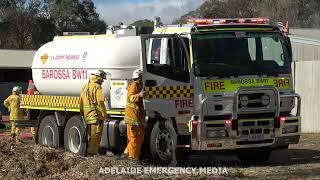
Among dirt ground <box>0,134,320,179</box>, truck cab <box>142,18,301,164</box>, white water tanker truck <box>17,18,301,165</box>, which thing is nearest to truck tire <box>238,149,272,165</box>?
white water tanker truck <box>17,18,301,165</box>

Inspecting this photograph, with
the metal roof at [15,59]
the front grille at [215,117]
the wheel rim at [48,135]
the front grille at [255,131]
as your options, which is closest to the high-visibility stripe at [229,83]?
the front grille at [215,117]

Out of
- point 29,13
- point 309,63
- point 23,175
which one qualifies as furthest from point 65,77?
point 29,13

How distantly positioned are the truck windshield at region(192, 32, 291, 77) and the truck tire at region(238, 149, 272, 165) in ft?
6.50

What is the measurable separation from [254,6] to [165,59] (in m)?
42.8

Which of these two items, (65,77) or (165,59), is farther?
(65,77)

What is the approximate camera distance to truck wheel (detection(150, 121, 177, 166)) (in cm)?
1108

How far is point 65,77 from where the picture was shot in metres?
13.8

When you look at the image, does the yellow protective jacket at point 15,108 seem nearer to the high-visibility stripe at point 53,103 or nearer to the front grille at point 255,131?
the high-visibility stripe at point 53,103

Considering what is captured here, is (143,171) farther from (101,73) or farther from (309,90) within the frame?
(309,90)

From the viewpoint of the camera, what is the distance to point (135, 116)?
37.1 feet

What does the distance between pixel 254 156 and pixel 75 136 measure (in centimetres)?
401

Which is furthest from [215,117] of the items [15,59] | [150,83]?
[15,59]

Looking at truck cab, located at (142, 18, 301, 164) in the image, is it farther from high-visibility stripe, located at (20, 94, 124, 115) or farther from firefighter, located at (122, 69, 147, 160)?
high-visibility stripe, located at (20, 94, 124, 115)

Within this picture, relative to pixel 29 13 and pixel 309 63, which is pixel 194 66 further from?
pixel 29 13
